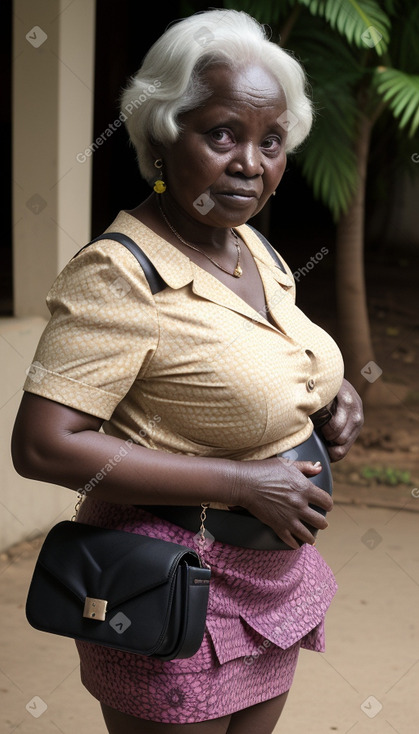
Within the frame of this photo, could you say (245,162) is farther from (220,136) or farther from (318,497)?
(318,497)

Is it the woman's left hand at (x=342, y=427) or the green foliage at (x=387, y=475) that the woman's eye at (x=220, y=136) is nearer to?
the woman's left hand at (x=342, y=427)

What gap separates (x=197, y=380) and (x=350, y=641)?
9.74 ft

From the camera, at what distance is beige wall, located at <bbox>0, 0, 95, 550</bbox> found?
4.88m

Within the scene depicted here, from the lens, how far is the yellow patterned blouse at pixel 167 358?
1.72 meters

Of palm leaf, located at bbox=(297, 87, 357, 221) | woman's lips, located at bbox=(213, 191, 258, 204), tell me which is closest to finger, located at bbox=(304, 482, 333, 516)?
woman's lips, located at bbox=(213, 191, 258, 204)

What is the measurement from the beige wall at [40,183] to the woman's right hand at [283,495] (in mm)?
3058

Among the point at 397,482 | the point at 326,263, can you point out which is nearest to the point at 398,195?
the point at 326,263

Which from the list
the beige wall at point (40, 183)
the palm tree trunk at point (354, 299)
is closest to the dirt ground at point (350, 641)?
the beige wall at point (40, 183)

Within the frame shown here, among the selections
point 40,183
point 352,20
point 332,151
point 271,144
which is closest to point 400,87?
point 352,20

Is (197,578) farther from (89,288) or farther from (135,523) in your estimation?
(89,288)

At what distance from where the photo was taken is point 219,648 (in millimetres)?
1898

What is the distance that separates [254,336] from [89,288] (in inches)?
13.2

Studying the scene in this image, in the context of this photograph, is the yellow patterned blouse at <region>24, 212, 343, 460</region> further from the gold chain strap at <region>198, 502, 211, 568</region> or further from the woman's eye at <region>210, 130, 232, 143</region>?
the woman's eye at <region>210, 130, 232, 143</region>

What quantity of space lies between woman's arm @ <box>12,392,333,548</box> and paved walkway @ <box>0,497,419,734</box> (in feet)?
6.90
